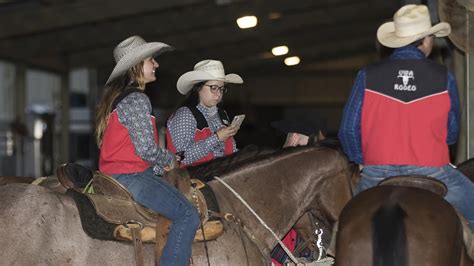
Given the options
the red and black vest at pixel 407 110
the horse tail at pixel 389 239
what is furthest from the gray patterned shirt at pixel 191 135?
the horse tail at pixel 389 239

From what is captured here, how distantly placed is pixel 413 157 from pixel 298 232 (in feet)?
4.58

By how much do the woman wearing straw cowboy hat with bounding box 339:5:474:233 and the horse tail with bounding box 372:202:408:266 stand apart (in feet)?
1.95

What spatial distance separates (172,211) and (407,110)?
58.9 inches

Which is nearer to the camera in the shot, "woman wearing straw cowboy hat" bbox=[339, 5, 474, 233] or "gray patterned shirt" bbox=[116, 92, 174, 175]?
"woman wearing straw cowboy hat" bbox=[339, 5, 474, 233]

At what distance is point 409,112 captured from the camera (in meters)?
5.20

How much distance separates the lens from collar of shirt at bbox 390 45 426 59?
5.29 meters

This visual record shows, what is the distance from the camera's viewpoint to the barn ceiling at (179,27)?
1972 centimetres

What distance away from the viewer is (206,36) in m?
25.9

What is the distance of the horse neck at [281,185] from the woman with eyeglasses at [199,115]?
1.76 feet

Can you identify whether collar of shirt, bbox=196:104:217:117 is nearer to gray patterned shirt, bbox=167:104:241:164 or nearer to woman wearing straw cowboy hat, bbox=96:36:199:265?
gray patterned shirt, bbox=167:104:241:164

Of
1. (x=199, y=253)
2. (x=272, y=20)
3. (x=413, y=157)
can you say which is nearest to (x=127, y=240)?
(x=199, y=253)

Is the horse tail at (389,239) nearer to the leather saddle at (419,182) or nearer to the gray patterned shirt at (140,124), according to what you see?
the leather saddle at (419,182)

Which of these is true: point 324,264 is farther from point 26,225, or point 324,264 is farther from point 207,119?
point 26,225

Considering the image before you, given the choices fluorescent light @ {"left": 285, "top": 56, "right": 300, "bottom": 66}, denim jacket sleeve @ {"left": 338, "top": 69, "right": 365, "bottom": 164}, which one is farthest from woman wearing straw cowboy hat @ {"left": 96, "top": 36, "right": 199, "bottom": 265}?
fluorescent light @ {"left": 285, "top": 56, "right": 300, "bottom": 66}
